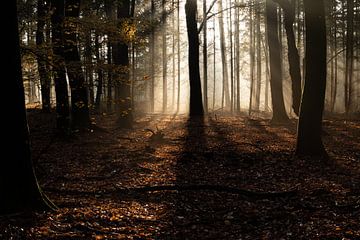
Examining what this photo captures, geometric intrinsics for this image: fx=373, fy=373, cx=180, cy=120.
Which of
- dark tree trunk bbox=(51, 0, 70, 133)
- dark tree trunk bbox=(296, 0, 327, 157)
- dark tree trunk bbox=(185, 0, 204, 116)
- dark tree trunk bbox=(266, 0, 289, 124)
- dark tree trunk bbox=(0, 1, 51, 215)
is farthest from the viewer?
dark tree trunk bbox=(185, 0, 204, 116)

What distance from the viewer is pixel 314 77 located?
11.6 m

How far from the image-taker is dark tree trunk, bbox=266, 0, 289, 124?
2011cm

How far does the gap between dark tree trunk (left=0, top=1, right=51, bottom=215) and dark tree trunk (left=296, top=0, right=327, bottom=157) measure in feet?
28.0

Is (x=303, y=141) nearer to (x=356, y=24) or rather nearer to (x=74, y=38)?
(x=74, y=38)

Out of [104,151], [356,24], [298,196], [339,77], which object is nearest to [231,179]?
[298,196]

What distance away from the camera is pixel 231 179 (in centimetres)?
1045

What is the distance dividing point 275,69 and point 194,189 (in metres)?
12.6

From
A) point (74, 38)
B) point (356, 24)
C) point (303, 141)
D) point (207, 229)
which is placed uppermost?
point (356, 24)

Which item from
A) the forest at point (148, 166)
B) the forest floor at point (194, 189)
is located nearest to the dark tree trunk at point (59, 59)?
the forest at point (148, 166)

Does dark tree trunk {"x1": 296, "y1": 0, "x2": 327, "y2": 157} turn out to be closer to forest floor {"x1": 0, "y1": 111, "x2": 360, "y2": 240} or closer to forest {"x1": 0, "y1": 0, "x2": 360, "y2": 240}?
forest {"x1": 0, "y1": 0, "x2": 360, "y2": 240}

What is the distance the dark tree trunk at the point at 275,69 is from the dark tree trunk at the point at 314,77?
27.1 ft

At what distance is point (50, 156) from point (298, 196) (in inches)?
345

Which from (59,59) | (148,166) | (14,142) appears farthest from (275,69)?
(14,142)

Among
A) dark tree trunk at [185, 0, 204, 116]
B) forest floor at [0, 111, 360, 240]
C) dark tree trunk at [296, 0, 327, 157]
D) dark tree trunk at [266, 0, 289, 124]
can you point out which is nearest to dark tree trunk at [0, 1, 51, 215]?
forest floor at [0, 111, 360, 240]
